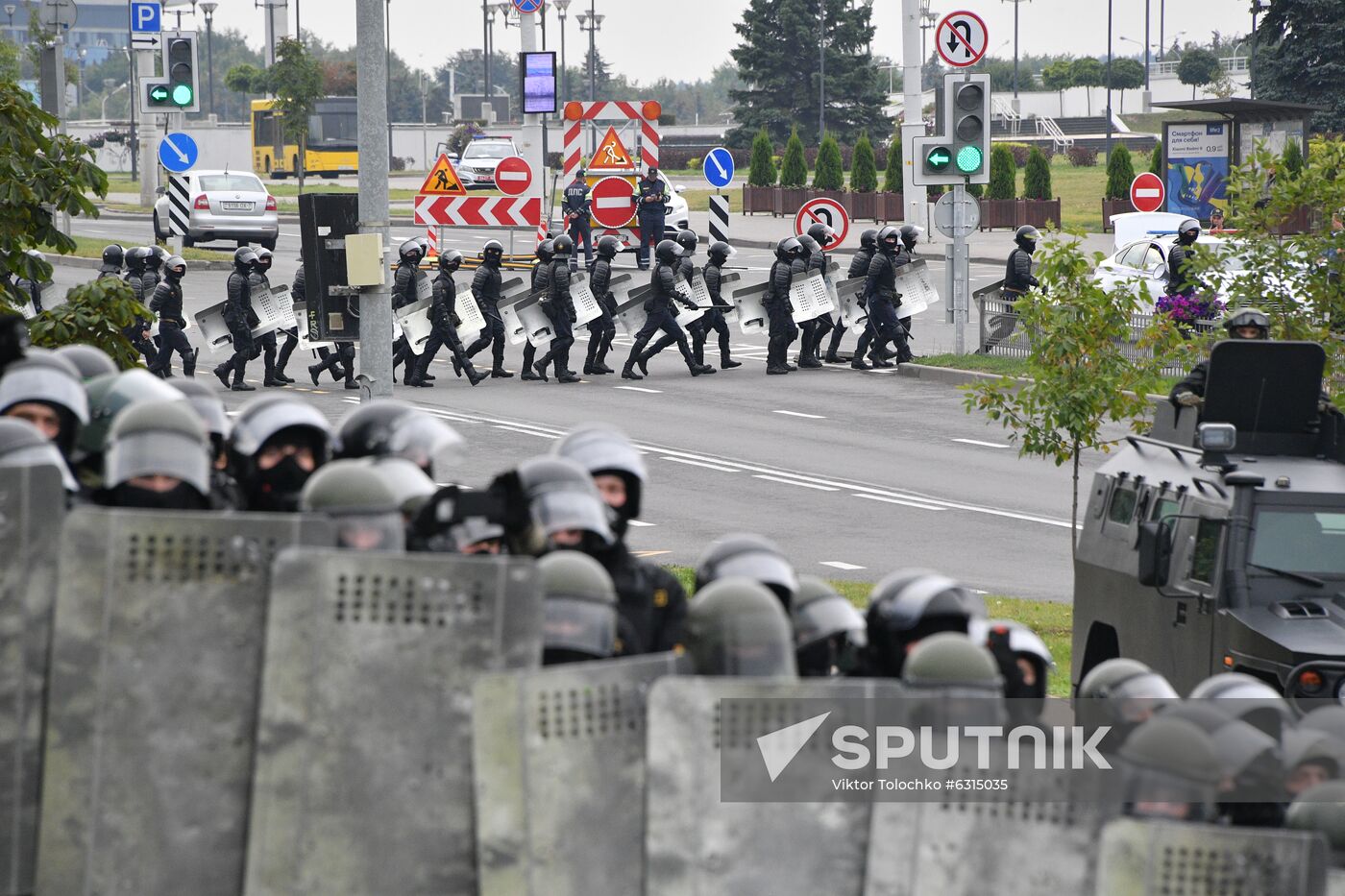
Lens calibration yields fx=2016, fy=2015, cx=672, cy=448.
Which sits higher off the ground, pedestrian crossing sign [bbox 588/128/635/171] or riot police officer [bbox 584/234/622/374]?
pedestrian crossing sign [bbox 588/128/635/171]

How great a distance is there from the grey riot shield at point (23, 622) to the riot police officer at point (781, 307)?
20.1m

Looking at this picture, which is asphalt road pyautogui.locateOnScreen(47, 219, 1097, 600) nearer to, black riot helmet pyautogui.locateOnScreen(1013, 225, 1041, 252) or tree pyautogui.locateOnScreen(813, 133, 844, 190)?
black riot helmet pyautogui.locateOnScreen(1013, 225, 1041, 252)

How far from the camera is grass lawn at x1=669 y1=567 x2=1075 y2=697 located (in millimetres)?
11367

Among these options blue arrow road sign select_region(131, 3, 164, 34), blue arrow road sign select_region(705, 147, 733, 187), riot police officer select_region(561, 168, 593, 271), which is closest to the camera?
blue arrow road sign select_region(131, 3, 164, 34)

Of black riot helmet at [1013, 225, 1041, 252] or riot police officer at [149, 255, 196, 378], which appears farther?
black riot helmet at [1013, 225, 1041, 252]

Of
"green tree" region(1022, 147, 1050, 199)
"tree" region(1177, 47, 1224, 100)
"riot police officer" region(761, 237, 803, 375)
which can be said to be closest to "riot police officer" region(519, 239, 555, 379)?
"riot police officer" region(761, 237, 803, 375)

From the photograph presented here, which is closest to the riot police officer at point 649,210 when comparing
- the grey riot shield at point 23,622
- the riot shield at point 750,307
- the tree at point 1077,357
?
the riot shield at point 750,307

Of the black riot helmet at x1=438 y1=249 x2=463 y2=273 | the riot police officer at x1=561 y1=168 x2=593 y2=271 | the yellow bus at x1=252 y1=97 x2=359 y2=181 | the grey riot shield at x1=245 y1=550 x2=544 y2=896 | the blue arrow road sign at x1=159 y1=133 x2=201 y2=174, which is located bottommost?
the grey riot shield at x1=245 y1=550 x2=544 y2=896

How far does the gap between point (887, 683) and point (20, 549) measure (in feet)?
6.07

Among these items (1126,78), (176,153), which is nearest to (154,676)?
(176,153)

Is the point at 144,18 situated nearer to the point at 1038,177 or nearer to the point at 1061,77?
the point at 1038,177

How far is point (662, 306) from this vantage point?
78.1ft

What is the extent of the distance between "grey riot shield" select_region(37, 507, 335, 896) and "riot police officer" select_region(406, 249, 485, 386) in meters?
18.6

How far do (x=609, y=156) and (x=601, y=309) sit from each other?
11468 mm
